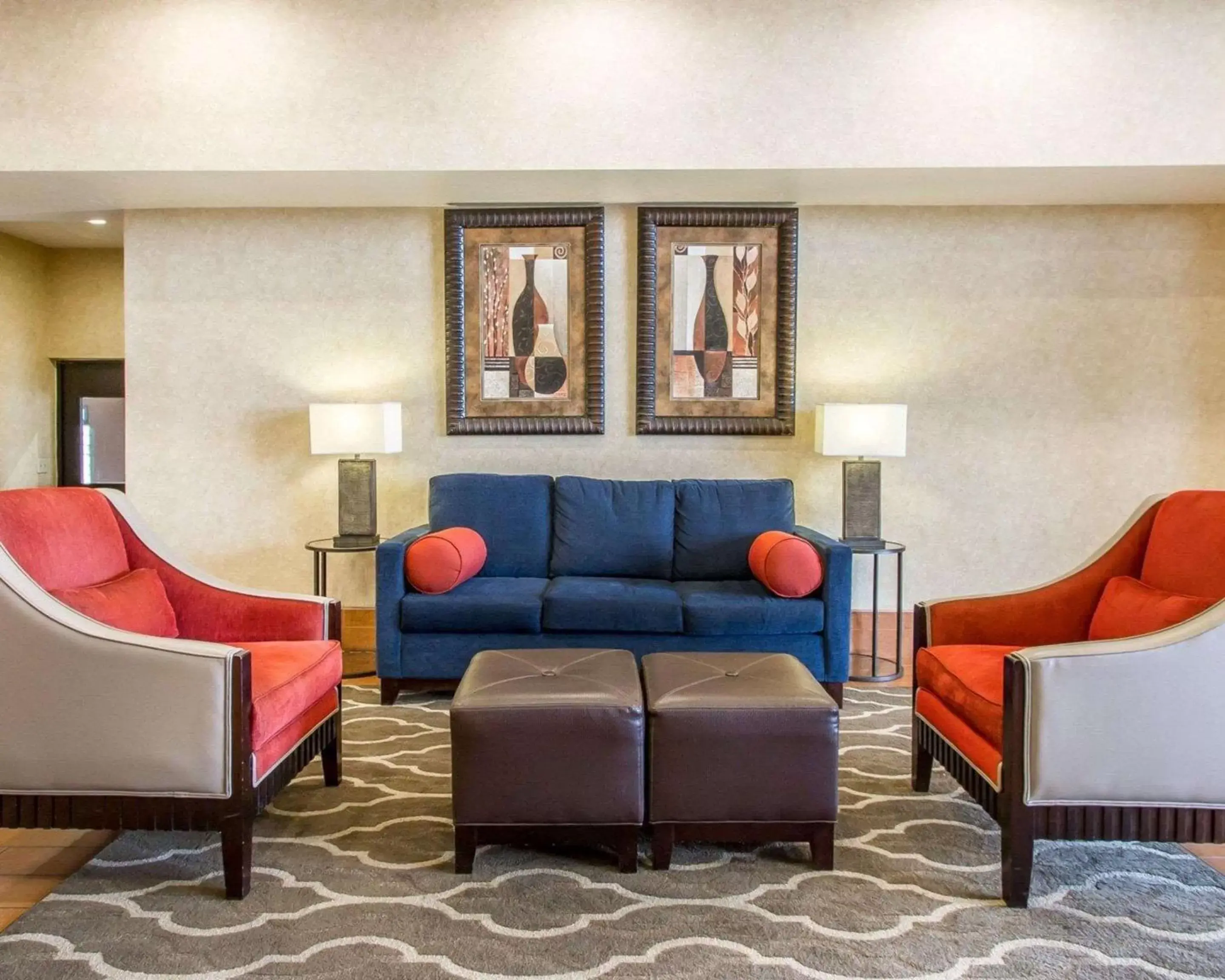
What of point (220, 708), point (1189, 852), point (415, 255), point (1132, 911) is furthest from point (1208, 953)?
point (415, 255)

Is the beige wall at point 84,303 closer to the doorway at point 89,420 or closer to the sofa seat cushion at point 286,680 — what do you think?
the doorway at point 89,420

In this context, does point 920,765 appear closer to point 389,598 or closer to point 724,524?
point 724,524

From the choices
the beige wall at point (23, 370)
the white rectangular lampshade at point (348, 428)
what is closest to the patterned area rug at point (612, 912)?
the white rectangular lampshade at point (348, 428)

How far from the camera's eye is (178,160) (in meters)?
4.25

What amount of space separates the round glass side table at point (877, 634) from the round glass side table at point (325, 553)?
224 centimetres

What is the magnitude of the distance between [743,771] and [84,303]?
253 inches

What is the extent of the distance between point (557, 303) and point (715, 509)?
4.53 feet

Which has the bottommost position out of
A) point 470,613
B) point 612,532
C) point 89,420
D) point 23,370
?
point 470,613

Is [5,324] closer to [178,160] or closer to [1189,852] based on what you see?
[178,160]

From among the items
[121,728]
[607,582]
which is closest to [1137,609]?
[607,582]

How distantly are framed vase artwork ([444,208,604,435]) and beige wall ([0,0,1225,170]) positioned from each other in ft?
2.38

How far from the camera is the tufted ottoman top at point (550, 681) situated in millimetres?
2404

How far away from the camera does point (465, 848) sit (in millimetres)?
2416

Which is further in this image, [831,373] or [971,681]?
[831,373]
